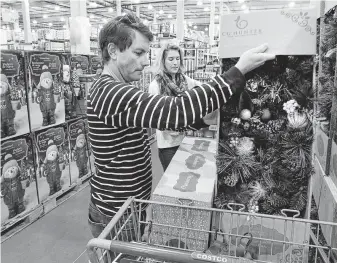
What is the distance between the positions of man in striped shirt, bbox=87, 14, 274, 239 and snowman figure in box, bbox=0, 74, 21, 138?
1.91 metres

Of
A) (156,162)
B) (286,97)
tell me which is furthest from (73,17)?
(286,97)

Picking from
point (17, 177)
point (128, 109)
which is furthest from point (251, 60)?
point (17, 177)

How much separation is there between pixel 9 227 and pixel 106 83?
9.38 ft

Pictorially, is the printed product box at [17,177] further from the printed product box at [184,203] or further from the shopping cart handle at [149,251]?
the shopping cart handle at [149,251]

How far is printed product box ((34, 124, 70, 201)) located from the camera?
3.59 metres

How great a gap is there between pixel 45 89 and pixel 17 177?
41.0 inches

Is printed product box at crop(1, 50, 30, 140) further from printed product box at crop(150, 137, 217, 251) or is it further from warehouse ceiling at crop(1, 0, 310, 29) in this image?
warehouse ceiling at crop(1, 0, 310, 29)

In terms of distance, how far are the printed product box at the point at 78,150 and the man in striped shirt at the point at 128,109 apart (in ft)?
8.99

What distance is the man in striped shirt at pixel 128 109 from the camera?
1.12 m

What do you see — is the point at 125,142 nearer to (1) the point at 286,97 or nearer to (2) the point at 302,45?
(1) the point at 286,97

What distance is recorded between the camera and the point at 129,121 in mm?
1216

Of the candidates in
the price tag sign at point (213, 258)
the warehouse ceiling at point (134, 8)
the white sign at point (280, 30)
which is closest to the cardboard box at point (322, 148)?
the white sign at point (280, 30)

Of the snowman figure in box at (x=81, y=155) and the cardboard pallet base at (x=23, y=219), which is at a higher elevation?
the snowman figure in box at (x=81, y=155)

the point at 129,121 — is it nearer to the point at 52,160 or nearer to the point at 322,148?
the point at 322,148
